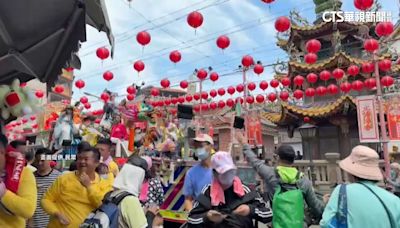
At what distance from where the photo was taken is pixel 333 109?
1523cm

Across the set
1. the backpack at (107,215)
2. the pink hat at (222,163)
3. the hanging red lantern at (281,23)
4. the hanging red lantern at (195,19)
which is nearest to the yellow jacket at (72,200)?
the backpack at (107,215)

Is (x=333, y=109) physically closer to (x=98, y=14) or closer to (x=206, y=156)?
(x=206, y=156)

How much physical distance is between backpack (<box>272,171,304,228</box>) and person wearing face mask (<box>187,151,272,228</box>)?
1.42 feet

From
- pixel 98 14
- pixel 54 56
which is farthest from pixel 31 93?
pixel 98 14

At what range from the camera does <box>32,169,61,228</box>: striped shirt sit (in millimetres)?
3775

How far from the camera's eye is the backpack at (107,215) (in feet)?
9.05

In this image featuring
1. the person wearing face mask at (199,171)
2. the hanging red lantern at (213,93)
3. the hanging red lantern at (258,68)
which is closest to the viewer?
the person wearing face mask at (199,171)

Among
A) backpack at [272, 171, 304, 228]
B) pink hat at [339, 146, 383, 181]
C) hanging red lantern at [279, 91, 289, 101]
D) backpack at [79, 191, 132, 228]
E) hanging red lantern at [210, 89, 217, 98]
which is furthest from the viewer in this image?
hanging red lantern at [210, 89, 217, 98]

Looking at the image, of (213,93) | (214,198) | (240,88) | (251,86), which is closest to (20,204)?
(214,198)

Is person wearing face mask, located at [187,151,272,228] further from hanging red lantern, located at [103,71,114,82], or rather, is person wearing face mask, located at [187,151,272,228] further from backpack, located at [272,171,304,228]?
hanging red lantern, located at [103,71,114,82]

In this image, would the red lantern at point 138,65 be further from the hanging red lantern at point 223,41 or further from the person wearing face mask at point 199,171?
the person wearing face mask at point 199,171

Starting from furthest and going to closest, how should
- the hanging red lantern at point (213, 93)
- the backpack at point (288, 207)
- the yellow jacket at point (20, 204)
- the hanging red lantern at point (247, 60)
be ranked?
1. the hanging red lantern at point (213, 93)
2. the hanging red lantern at point (247, 60)
3. the backpack at point (288, 207)
4. the yellow jacket at point (20, 204)

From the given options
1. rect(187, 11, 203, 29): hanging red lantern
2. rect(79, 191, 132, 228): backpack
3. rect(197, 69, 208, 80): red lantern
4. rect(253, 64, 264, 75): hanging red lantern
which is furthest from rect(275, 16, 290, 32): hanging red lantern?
rect(79, 191, 132, 228): backpack

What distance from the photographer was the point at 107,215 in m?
2.78
